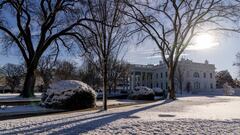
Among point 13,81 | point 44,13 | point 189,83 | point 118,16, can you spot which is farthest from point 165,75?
point 118,16

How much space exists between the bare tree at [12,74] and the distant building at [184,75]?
2870cm

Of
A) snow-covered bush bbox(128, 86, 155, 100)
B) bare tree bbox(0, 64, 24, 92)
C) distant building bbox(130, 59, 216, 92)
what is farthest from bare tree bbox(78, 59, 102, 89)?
snow-covered bush bbox(128, 86, 155, 100)

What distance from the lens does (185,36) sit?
23.9 meters

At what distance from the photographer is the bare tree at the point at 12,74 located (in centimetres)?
7069

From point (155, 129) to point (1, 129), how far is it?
4.25 meters

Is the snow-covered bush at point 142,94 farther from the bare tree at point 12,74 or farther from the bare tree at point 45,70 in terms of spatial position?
the bare tree at point 12,74

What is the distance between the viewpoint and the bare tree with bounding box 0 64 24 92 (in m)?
70.7

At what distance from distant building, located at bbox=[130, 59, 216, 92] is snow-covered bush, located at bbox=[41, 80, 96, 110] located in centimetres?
5371

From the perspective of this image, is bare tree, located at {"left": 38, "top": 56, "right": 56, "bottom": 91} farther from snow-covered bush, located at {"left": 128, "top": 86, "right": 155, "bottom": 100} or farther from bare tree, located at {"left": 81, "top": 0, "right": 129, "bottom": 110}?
bare tree, located at {"left": 81, "top": 0, "right": 129, "bottom": 110}

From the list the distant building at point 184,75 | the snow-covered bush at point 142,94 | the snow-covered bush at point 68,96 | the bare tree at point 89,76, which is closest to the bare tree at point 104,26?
the snow-covered bush at point 68,96

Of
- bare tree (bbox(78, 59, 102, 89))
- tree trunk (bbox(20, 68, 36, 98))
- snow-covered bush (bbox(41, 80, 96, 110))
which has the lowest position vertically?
snow-covered bush (bbox(41, 80, 96, 110))

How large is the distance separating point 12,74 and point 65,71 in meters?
22.1

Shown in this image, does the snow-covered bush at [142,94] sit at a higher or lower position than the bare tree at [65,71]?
lower

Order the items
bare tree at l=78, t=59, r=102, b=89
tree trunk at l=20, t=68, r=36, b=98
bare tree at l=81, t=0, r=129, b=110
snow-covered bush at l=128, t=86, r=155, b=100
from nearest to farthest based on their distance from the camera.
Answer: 1. bare tree at l=81, t=0, r=129, b=110
2. snow-covered bush at l=128, t=86, r=155, b=100
3. tree trunk at l=20, t=68, r=36, b=98
4. bare tree at l=78, t=59, r=102, b=89
